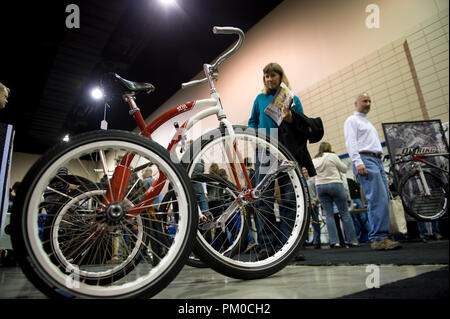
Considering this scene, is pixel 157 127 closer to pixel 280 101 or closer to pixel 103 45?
pixel 280 101

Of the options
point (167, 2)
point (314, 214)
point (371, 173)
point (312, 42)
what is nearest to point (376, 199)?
point (371, 173)

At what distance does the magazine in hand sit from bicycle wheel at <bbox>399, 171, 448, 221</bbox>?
2.09 m

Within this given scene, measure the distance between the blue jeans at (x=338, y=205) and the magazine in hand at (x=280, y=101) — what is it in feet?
6.48

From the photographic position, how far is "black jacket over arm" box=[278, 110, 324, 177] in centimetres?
193

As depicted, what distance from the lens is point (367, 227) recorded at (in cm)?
420

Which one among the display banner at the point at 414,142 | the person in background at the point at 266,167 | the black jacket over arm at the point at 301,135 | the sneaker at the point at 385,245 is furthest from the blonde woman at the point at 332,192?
the black jacket over arm at the point at 301,135

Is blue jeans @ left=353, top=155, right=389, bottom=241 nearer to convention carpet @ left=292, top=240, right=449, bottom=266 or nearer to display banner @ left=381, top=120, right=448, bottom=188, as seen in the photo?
convention carpet @ left=292, top=240, right=449, bottom=266

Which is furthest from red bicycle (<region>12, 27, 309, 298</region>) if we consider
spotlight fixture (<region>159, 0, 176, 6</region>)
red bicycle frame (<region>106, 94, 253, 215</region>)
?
spotlight fixture (<region>159, 0, 176, 6</region>)

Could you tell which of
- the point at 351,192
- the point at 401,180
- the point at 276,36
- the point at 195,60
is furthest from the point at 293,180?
the point at 195,60

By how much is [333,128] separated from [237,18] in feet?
7.92

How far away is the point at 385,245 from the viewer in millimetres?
2332

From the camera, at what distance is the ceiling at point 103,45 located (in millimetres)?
4176
